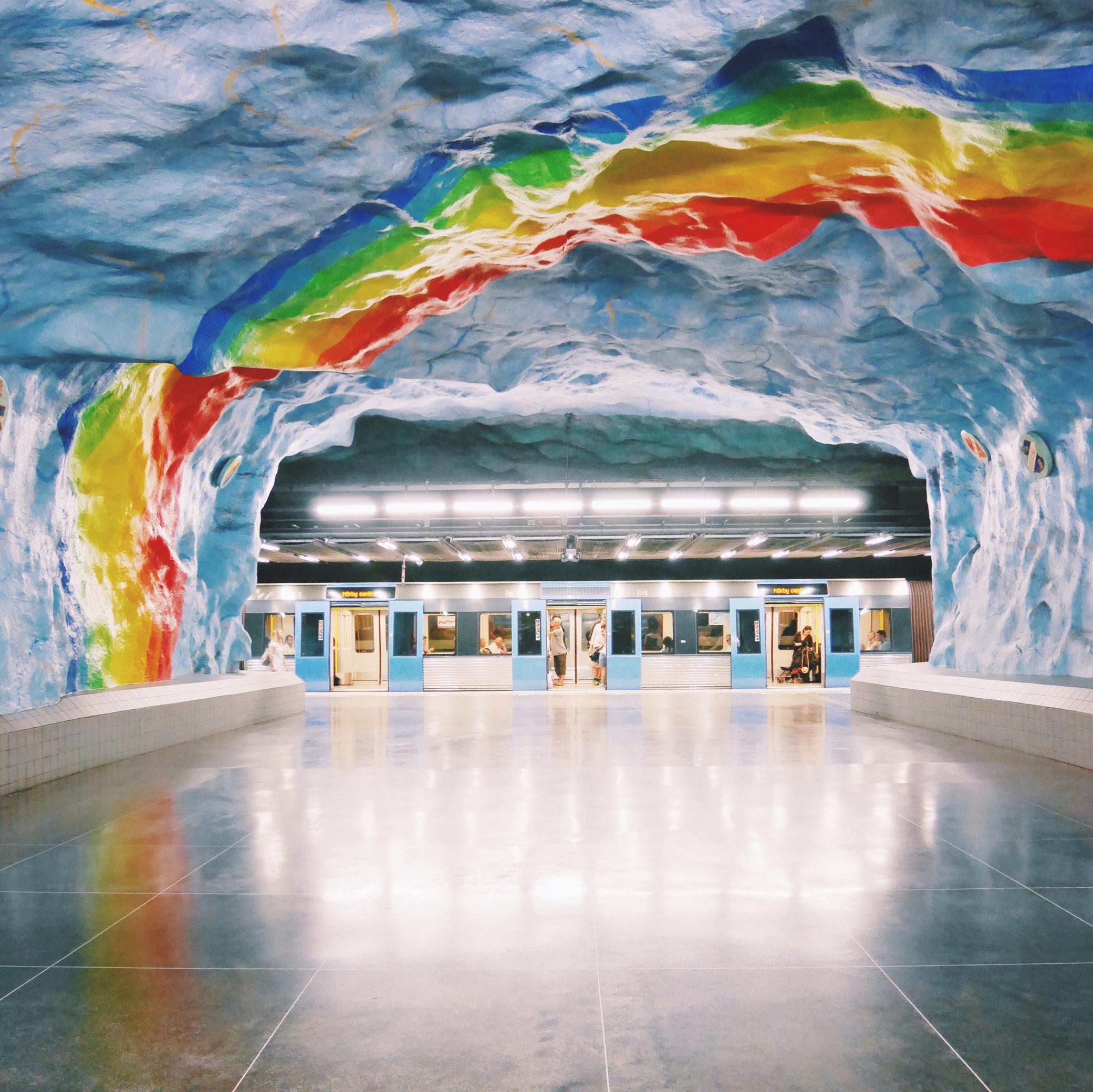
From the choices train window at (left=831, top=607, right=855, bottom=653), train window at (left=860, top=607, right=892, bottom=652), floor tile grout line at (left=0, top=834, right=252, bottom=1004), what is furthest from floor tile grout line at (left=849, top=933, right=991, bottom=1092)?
train window at (left=860, top=607, right=892, bottom=652)

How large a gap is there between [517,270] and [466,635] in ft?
42.6

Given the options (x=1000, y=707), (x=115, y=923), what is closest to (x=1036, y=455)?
(x=1000, y=707)

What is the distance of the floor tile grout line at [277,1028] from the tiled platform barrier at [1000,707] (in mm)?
6513

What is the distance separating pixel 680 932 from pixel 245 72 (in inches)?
169

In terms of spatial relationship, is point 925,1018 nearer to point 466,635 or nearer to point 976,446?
point 976,446

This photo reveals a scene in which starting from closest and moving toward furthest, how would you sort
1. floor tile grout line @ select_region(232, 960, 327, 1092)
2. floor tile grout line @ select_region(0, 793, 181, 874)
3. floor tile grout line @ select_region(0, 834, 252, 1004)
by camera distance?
floor tile grout line @ select_region(232, 960, 327, 1092), floor tile grout line @ select_region(0, 834, 252, 1004), floor tile grout line @ select_region(0, 793, 181, 874)

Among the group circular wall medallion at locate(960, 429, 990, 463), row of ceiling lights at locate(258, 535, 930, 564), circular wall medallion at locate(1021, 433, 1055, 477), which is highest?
circular wall medallion at locate(960, 429, 990, 463)

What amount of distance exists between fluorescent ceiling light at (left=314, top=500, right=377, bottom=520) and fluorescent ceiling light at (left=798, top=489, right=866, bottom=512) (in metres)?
6.65

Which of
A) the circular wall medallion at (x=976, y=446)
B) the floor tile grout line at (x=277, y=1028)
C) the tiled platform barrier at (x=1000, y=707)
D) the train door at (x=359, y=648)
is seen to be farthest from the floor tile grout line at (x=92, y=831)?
the train door at (x=359, y=648)

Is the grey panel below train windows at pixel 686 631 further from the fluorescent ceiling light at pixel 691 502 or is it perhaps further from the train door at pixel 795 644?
the fluorescent ceiling light at pixel 691 502

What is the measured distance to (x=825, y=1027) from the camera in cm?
253

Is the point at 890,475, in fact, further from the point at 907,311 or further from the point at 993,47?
the point at 993,47

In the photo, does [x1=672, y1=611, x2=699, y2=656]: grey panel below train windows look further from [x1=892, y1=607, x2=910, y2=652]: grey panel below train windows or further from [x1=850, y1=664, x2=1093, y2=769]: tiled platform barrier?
[x1=850, y1=664, x2=1093, y2=769]: tiled platform barrier

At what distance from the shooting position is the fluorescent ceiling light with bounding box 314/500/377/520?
1326cm
